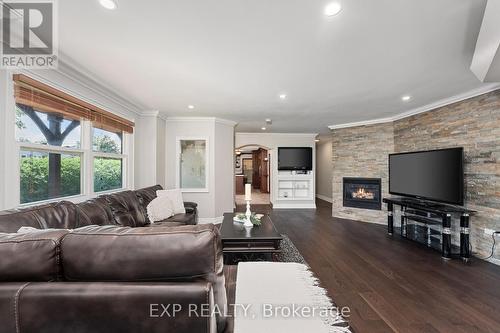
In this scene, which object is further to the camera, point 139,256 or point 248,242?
point 248,242

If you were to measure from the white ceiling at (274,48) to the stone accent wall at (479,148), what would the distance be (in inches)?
14.9

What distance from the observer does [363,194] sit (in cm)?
543

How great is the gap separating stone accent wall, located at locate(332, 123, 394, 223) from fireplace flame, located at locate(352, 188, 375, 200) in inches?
10.3

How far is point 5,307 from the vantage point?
0.76m

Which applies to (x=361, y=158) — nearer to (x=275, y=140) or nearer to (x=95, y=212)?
(x=275, y=140)

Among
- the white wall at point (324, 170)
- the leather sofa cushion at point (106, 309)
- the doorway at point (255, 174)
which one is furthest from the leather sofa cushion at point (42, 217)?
the white wall at point (324, 170)

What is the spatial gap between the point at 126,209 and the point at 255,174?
9873mm

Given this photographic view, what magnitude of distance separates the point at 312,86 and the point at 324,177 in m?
6.15

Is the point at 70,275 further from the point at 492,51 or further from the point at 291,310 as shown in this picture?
the point at 492,51

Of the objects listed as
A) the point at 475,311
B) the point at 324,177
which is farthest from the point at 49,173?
the point at 324,177

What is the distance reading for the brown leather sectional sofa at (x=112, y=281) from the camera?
765mm

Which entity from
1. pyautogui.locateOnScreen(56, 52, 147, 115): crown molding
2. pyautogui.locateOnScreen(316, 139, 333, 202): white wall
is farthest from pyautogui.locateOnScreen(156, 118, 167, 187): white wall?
pyautogui.locateOnScreen(316, 139, 333, 202): white wall

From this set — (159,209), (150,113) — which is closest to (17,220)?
(159,209)

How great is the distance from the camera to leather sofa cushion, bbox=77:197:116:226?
2197 mm
